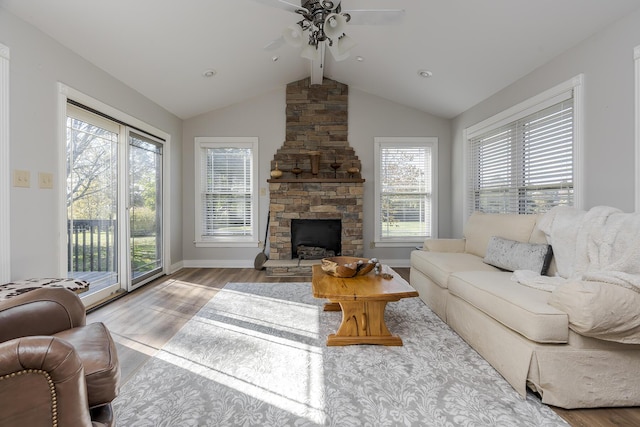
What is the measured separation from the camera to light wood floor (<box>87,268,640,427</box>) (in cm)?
154

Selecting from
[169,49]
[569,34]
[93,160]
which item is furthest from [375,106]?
[93,160]

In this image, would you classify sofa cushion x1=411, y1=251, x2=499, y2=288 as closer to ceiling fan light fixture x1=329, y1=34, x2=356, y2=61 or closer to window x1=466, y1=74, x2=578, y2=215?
window x1=466, y1=74, x2=578, y2=215

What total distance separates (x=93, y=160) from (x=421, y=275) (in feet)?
12.1

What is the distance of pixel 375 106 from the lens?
16.8 feet

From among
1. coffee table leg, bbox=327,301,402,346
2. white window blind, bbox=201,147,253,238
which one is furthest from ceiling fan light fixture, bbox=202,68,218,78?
coffee table leg, bbox=327,301,402,346

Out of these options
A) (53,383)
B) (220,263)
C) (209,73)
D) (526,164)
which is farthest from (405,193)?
(53,383)

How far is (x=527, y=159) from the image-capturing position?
3.37 meters

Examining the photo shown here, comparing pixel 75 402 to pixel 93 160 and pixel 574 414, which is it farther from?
pixel 93 160

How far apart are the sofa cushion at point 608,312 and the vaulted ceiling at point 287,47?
2088mm

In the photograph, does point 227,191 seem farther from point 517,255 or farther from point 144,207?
point 517,255

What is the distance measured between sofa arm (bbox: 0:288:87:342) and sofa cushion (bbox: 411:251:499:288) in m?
2.61

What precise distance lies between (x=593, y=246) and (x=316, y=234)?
11.9 feet

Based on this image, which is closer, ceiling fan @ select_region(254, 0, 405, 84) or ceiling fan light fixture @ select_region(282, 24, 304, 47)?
ceiling fan @ select_region(254, 0, 405, 84)

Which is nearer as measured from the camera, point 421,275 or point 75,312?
point 75,312
